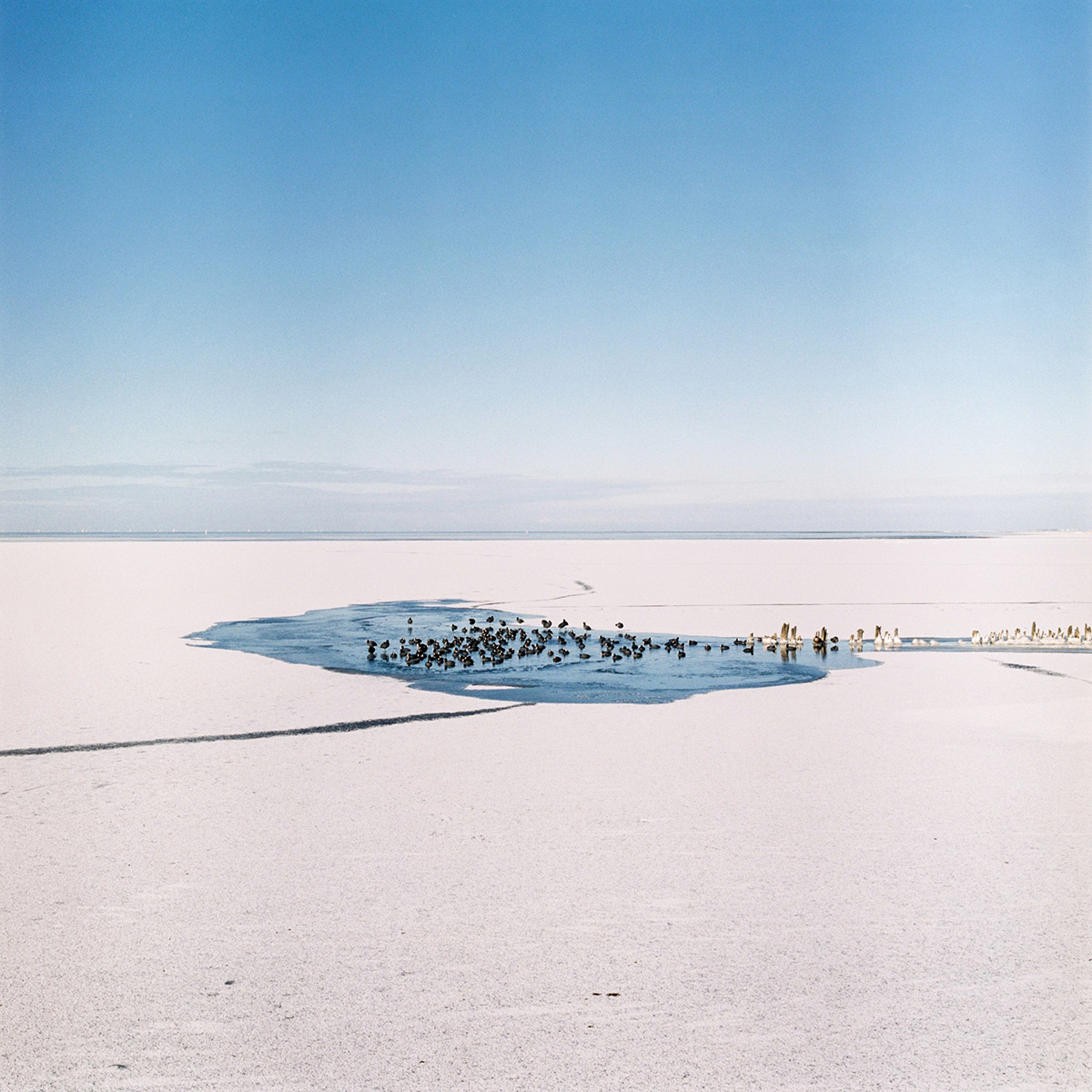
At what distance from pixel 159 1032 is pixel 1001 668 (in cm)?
1020

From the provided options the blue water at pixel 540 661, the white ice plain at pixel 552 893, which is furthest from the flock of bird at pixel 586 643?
the white ice plain at pixel 552 893

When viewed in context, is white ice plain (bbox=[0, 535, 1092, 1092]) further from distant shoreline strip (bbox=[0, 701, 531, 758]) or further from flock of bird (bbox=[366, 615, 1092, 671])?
flock of bird (bbox=[366, 615, 1092, 671])

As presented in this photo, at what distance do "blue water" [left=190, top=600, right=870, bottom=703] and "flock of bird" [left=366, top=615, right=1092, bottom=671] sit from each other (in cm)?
5

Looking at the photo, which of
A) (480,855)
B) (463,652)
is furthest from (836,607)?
(480,855)

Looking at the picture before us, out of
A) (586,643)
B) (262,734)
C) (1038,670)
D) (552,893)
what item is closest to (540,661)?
(586,643)

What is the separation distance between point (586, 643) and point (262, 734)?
6399mm

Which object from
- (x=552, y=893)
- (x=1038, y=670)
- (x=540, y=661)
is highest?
(x=1038, y=670)

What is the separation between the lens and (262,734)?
790 centimetres

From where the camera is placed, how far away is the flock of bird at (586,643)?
1200 centimetres

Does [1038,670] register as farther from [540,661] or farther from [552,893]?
[552,893]

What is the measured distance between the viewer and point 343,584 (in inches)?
990

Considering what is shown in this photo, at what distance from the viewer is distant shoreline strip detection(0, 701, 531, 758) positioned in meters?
7.31

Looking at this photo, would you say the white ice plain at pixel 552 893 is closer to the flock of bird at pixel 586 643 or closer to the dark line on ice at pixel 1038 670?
the dark line on ice at pixel 1038 670

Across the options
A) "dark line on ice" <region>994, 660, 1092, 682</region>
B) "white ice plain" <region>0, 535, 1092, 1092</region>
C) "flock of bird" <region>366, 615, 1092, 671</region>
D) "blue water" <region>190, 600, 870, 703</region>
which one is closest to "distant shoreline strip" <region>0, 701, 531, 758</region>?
"white ice plain" <region>0, 535, 1092, 1092</region>
